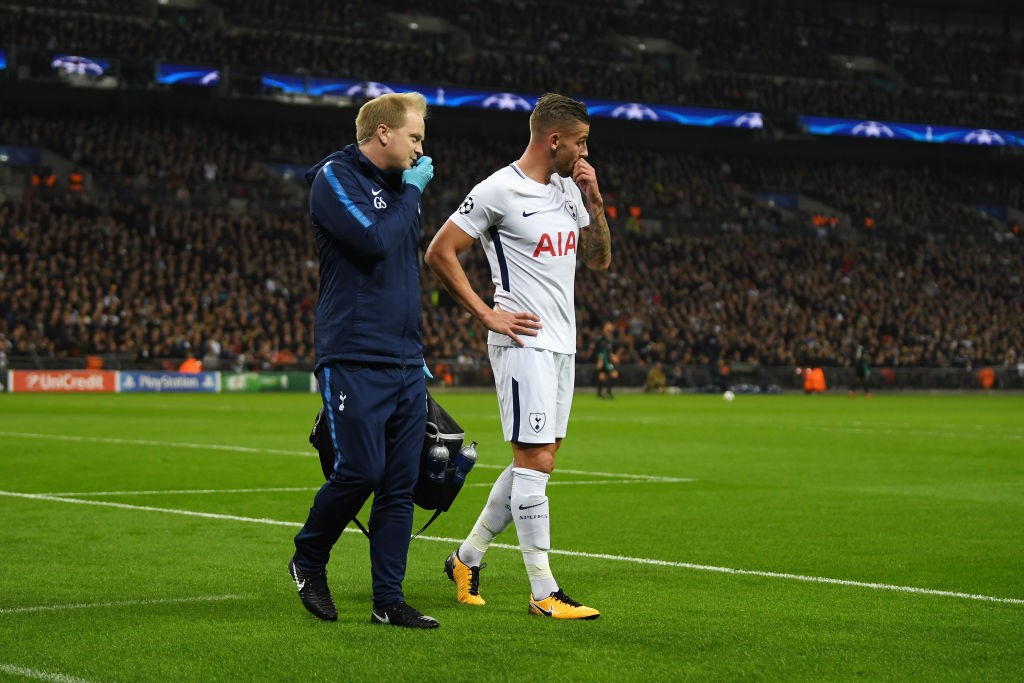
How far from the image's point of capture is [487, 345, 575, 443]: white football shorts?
6.93m

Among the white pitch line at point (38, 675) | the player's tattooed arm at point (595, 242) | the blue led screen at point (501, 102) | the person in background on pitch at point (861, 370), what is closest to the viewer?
the white pitch line at point (38, 675)

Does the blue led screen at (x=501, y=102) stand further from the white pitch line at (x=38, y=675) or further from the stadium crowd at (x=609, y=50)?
the white pitch line at (x=38, y=675)

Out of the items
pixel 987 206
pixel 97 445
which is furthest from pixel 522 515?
pixel 987 206

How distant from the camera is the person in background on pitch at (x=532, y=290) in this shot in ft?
22.7

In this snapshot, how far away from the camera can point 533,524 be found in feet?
22.7

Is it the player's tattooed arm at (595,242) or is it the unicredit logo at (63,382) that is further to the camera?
the unicredit logo at (63,382)

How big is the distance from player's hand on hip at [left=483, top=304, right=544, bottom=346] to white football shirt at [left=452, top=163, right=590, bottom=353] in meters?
0.09

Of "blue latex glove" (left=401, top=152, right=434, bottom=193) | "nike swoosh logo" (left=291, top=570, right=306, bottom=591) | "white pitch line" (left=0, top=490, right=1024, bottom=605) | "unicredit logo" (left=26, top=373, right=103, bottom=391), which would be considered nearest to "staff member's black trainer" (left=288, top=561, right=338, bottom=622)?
"nike swoosh logo" (left=291, top=570, right=306, bottom=591)

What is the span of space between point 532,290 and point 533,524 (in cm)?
114

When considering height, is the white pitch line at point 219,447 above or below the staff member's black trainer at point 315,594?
below

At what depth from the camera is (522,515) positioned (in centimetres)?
696

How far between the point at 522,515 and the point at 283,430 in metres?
16.9

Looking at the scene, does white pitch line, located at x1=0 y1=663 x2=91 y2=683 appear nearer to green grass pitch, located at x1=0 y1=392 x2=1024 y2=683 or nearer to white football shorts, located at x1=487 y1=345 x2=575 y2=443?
green grass pitch, located at x1=0 y1=392 x2=1024 y2=683

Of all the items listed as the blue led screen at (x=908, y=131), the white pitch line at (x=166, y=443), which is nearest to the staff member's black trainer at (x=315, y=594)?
the white pitch line at (x=166, y=443)
